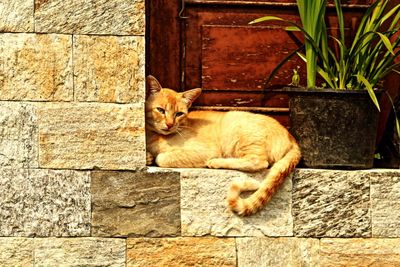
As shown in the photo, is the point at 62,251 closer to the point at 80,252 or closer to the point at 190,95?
the point at 80,252

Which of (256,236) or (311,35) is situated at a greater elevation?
(311,35)

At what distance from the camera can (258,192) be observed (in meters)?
3.73

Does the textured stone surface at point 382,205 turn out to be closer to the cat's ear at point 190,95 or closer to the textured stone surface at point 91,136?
the cat's ear at point 190,95

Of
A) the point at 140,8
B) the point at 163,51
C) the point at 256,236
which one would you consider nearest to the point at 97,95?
the point at 140,8

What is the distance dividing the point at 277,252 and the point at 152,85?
1010mm

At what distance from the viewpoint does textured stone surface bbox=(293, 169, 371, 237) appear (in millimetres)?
3809

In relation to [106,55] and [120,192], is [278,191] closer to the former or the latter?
[120,192]

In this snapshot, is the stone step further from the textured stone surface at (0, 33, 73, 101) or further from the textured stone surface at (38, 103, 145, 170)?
the textured stone surface at (0, 33, 73, 101)

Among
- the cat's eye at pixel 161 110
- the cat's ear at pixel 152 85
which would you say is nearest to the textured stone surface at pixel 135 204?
the cat's eye at pixel 161 110

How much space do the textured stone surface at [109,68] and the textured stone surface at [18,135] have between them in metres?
0.24

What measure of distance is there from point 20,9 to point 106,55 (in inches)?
16.8

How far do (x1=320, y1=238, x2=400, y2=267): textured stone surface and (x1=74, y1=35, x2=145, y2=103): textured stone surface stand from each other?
114cm

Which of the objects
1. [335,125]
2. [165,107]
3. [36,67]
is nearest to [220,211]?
[165,107]

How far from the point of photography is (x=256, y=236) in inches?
148
